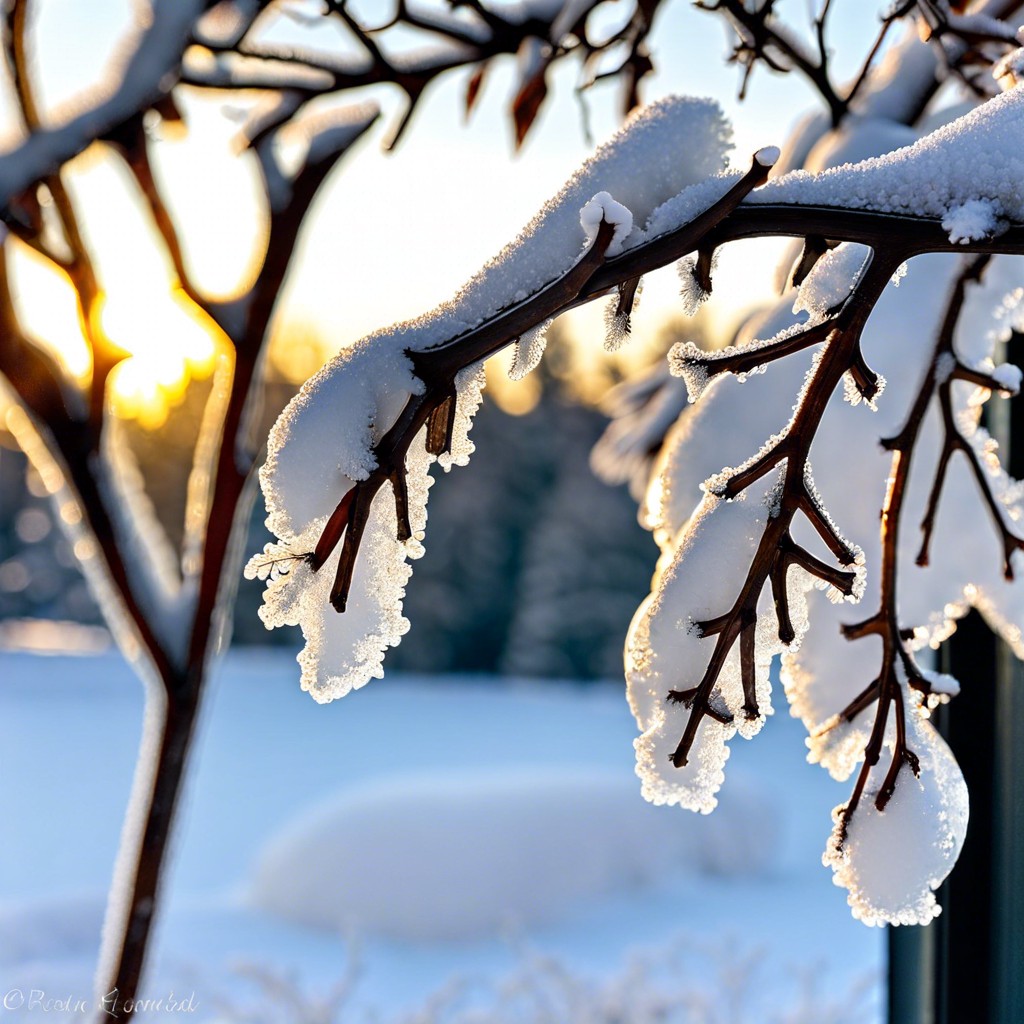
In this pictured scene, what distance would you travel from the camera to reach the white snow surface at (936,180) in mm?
645

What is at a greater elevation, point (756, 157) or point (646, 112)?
point (646, 112)

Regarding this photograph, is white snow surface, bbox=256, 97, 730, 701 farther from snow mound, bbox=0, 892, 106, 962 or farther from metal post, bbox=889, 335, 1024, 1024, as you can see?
snow mound, bbox=0, 892, 106, 962

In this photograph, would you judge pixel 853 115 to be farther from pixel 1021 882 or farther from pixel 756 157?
pixel 1021 882

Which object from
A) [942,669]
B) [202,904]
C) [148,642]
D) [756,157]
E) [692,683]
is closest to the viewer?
[756,157]

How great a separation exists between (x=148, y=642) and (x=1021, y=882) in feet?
5.47

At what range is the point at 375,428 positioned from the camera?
2.22 feet

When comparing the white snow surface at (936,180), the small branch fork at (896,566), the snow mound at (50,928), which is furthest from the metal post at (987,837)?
the snow mound at (50,928)

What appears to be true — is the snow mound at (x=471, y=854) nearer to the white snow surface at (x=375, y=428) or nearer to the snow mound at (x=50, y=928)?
the snow mound at (x=50, y=928)

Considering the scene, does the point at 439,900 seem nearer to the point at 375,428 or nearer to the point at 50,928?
the point at 50,928

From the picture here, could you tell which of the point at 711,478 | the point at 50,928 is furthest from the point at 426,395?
the point at 50,928

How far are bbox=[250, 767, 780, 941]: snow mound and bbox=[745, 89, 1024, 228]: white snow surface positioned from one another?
4.80m

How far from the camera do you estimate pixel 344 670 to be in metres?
0.70

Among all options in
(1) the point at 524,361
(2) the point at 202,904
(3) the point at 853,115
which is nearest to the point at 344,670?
(1) the point at 524,361

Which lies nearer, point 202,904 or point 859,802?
point 859,802
